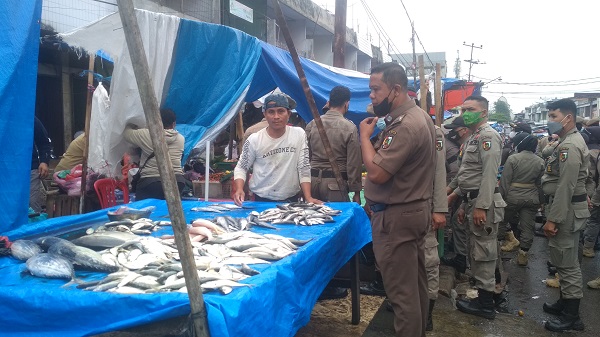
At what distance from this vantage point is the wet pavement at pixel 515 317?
447cm

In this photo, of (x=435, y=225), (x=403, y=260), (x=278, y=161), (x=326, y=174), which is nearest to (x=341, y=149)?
(x=326, y=174)

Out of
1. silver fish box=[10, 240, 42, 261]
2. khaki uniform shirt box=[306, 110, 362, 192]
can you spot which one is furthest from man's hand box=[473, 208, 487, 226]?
silver fish box=[10, 240, 42, 261]

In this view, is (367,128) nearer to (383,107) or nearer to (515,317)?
(383,107)

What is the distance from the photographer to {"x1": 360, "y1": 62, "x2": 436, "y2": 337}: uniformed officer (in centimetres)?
306

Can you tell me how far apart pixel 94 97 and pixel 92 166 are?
818mm

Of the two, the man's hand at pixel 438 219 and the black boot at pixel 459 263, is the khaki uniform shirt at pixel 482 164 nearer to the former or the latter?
the man's hand at pixel 438 219

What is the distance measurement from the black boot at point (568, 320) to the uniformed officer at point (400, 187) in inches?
84.8

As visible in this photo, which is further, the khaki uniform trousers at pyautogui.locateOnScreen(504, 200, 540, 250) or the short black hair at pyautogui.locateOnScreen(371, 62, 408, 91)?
the khaki uniform trousers at pyautogui.locateOnScreen(504, 200, 540, 250)

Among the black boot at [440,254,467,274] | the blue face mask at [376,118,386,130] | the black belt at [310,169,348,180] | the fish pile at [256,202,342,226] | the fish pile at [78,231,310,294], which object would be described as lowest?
the black boot at [440,254,467,274]

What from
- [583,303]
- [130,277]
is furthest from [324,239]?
[583,303]

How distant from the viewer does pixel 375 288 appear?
540 centimetres

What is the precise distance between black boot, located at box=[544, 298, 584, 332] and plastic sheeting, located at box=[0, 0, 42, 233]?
4.95 meters

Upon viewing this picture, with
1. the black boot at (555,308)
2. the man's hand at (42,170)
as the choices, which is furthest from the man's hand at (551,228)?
the man's hand at (42,170)

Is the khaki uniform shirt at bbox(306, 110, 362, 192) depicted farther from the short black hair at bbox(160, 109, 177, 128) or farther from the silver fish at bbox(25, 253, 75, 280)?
the silver fish at bbox(25, 253, 75, 280)
